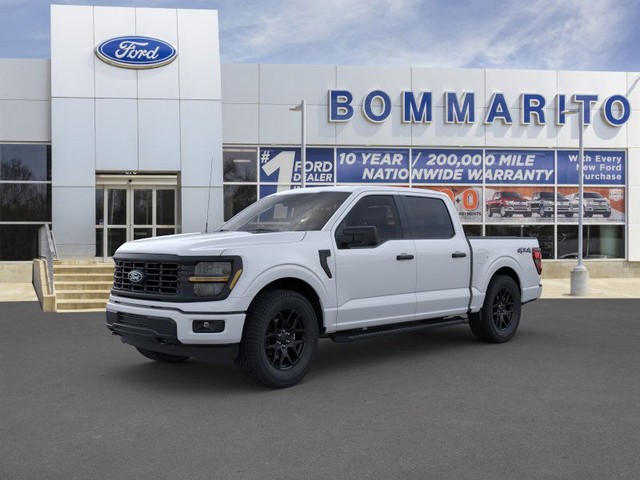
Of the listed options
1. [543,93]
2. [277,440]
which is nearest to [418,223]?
[277,440]

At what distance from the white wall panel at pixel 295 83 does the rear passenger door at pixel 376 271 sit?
13746mm

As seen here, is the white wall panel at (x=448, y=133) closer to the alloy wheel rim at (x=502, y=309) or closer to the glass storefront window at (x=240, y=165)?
the glass storefront window at (x=240, y=165)

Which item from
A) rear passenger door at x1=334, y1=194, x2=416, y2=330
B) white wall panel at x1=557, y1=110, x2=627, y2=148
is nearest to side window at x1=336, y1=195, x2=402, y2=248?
rear passenger door at x1=334, y1=194, x2=416, y2=330

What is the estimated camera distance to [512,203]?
22.8 m

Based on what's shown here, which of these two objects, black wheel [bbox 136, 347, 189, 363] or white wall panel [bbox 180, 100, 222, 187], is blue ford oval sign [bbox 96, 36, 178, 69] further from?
black wheel [bbox 136, 347, 189, 363]

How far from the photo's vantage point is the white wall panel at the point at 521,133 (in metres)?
22.4

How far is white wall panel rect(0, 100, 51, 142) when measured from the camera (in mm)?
20547

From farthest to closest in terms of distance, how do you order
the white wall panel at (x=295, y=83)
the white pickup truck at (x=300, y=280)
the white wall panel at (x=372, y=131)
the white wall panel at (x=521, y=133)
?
the white wall panel at (x=521, y=133)
the white wall panel at (x=372, y=131)
the white wall panel at (x=295, y=83)
the white pickup truck at (x=300, y=280)

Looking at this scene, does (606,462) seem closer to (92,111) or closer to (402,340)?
(402,340)

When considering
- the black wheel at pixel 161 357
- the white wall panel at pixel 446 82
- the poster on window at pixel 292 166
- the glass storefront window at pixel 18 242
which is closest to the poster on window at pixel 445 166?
the white wall panel at pixel 446 82

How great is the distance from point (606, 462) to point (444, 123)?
18.5 m

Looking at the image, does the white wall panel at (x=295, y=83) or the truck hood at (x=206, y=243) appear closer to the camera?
the truck hood at (x=206, y=243)

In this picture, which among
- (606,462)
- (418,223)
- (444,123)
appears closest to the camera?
(606,462)

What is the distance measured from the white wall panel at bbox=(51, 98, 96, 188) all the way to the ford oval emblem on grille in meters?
14.1
